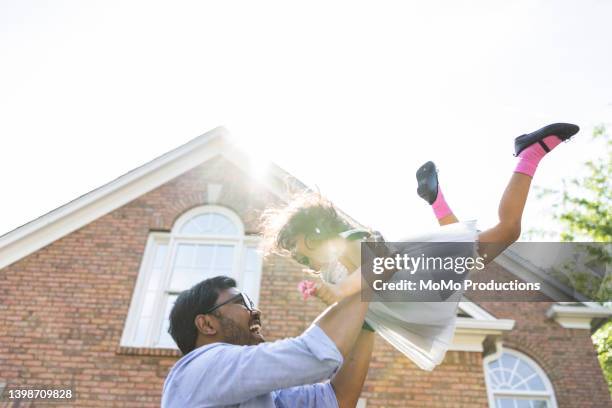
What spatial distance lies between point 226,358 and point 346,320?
469 millimetres

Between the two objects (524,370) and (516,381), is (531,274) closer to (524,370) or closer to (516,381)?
(524,370)

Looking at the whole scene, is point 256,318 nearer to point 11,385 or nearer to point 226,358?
point 226,358

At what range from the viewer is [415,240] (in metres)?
2.54

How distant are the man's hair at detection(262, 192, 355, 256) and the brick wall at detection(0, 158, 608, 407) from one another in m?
4.35

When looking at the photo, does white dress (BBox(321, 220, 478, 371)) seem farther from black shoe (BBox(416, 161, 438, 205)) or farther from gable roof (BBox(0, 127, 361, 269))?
gable roof (BBox(0, 127, 361, 269))

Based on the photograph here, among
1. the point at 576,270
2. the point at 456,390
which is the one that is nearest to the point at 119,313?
the point at 456,390

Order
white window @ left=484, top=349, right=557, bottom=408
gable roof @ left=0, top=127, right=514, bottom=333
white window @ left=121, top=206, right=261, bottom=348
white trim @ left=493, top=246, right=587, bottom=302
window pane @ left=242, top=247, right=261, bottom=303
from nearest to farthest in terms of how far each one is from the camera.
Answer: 1. white window @ left=121, top=206, right=261, bottom=348
2. window pane @ left=242, top=247, right=261, bottom=303
3. gable roof @ left=0, top=127, right=514, bottom=333
4. white window @ left=484, top=349, right=557, bottom=408
5. white trim @ left=493, top=246, right=587, bottom=302

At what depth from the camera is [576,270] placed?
41.1ft

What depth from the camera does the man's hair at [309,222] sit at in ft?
9.72

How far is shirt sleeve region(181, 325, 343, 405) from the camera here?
5.12ft

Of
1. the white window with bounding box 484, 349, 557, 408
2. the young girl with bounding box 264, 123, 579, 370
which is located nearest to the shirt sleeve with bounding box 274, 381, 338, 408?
the young girl with bounding box 264, 123, 579, 370

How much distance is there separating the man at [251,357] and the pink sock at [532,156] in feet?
4.71

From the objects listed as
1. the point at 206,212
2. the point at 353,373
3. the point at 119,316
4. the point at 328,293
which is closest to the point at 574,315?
the point at 206,212

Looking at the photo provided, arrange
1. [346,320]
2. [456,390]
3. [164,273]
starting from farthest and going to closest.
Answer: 1. [164,273]
2. [456,390]
3. [346,320]
